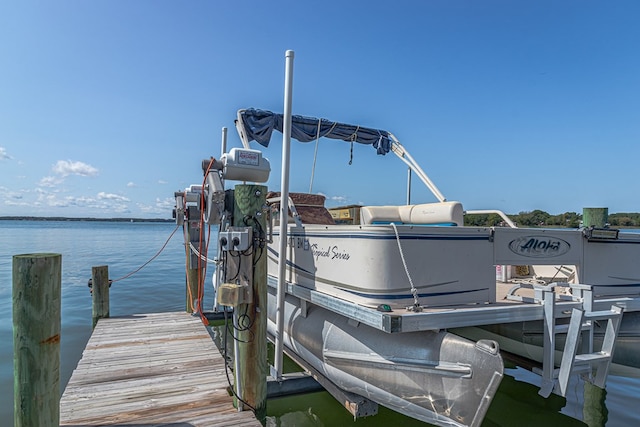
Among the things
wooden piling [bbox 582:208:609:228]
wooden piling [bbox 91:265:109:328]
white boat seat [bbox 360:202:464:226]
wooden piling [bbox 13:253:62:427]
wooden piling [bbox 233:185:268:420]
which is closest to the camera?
→ wooden piling [bbox 13:253:62:427]

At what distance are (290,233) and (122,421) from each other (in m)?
2.83

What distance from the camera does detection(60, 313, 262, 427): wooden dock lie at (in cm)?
382

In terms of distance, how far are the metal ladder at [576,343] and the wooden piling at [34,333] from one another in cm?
418

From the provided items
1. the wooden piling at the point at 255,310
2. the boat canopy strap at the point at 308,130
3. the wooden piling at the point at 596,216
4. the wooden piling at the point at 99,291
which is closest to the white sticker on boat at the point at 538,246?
the wooden piling at the point at 596,216

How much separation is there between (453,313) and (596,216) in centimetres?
269

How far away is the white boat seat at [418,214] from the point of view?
525 cm

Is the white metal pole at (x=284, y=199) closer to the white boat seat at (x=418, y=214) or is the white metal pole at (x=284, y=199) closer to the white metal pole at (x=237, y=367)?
the white metal pole at (x=237, y=367)

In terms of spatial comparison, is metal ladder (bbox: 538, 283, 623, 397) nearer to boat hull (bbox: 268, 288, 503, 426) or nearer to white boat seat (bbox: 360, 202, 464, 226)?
boat hull (bbox: 268, 288, 503, 426)

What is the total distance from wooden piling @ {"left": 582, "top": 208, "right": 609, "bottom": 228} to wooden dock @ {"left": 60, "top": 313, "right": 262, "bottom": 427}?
4.48m

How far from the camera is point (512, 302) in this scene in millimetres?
4199

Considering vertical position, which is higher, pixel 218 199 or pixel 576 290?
pixel 218 199

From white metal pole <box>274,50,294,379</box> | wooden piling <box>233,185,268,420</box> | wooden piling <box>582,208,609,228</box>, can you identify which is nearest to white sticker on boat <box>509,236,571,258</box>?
wooden piling <box>582,208,609,228</box>

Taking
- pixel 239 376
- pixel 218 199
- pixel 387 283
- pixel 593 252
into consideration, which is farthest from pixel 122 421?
pixel 593 252

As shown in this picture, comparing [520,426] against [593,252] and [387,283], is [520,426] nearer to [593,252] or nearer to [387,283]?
[593,252]
